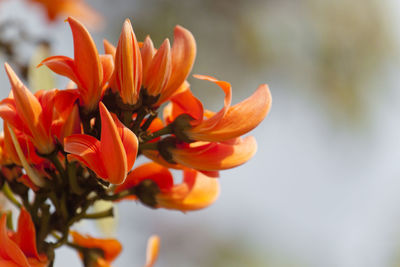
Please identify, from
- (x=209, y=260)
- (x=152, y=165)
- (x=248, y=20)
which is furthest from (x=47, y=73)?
(x=209, y=260)

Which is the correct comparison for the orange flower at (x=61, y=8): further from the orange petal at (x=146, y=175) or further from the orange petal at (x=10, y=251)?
the orange petal at (x=10, y=251)

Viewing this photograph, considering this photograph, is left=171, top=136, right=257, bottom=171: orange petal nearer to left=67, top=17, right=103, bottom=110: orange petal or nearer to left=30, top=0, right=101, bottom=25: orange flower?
left=67, top=17, right=103, bottom=110: orange petal

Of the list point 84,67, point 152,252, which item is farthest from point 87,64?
point 152,252

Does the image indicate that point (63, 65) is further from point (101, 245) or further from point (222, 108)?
point (101, 245)

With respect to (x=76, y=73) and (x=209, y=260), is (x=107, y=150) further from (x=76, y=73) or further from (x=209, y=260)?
(x=209, y=260)

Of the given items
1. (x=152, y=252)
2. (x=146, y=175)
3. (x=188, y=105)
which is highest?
(x=188, y=105)

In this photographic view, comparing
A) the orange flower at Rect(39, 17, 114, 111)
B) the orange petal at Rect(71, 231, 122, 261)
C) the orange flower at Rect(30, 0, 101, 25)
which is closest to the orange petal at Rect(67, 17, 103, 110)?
the orange flower at Rect(39, 17, 114, 111)
